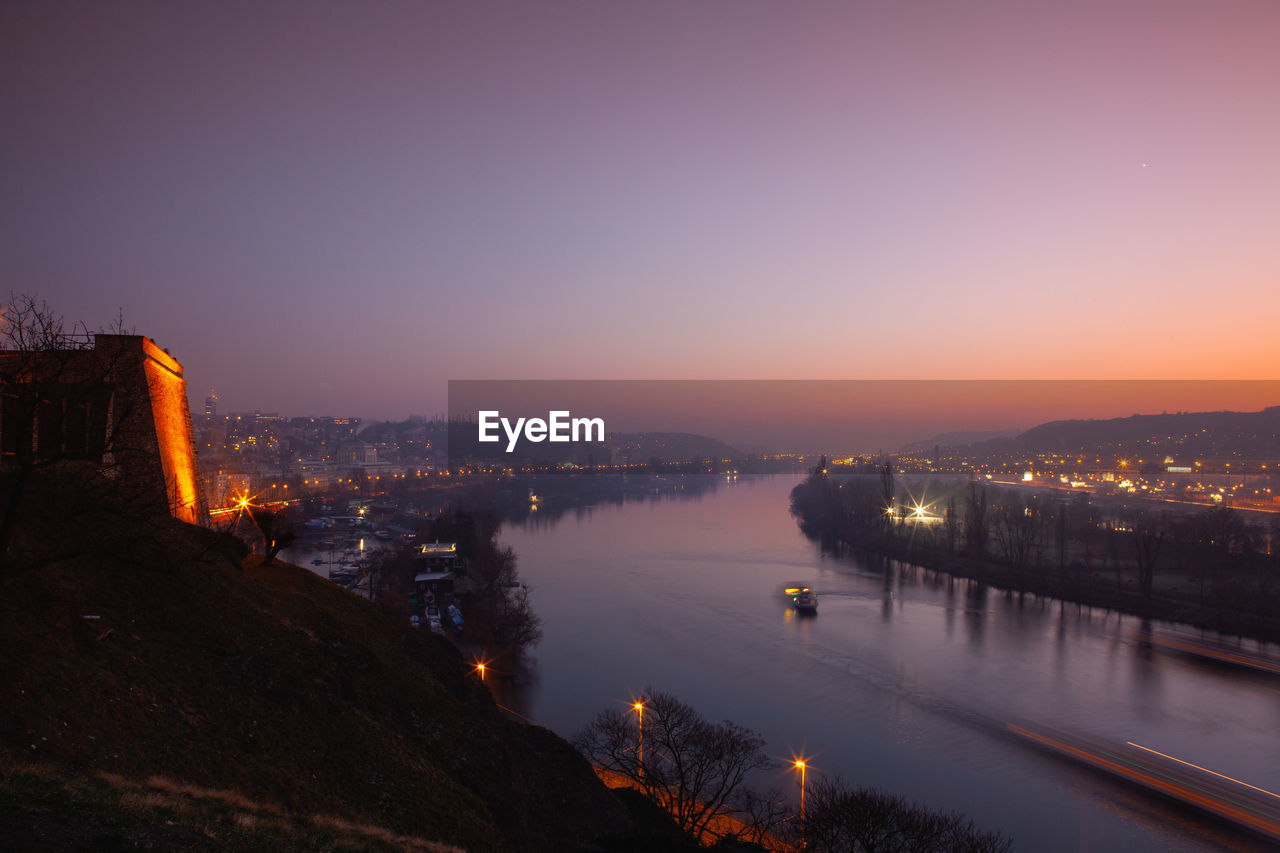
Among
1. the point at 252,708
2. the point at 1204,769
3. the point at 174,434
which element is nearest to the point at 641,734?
the point at 252,708

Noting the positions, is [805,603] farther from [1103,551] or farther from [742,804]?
[1103,551]

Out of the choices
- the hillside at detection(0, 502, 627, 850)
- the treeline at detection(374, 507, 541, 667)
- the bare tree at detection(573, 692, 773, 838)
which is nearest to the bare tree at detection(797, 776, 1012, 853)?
the bare tree at detection(573, 692, 773, 838)

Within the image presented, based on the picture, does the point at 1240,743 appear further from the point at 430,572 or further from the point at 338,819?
the point at 430,572

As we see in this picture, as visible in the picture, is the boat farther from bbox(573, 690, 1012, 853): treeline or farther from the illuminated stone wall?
the illuminated stone wall

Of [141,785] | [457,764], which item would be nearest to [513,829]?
[457,764]

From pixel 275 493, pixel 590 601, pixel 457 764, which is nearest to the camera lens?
pixel 457 764

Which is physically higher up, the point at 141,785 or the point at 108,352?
the point at 108,352
